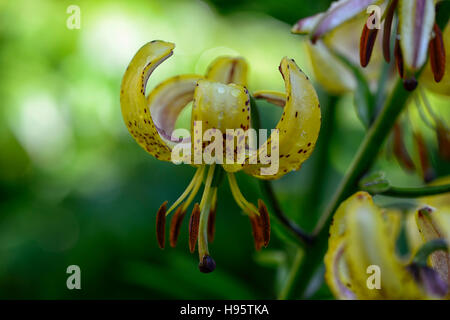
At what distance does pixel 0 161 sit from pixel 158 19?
2.68 feet

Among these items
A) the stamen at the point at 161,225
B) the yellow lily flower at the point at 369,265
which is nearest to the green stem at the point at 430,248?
the yellow lily flower at the point at 369,265

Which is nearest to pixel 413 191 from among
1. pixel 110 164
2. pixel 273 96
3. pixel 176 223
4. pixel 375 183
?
pixel 375 183

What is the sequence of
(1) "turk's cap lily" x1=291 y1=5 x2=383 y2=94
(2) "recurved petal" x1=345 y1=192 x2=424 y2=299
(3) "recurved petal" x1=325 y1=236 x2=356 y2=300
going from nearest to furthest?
(2) "recurved petal" x1=345 y1=192 x2=424 y2=299 → (3) "recurved petal" x1=325 y1=236 x2=356 y2=300 → (1) "turk's cap lily" x1=291 y1=5 x2=383 y2=94

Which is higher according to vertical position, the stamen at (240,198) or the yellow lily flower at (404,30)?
the yellow lily flower at (404,30)

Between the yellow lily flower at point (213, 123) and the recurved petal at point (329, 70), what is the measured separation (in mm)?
213

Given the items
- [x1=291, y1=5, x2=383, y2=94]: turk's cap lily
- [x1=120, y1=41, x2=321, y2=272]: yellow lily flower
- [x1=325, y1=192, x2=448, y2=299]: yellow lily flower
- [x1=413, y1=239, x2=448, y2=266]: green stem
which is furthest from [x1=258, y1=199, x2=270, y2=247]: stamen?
[x1=291, y1=5, x2=383, y2=94]: turk's cap lily

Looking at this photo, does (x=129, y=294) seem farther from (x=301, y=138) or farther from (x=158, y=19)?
(x=158, y=19)

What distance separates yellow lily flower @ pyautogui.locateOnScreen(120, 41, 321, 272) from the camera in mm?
767

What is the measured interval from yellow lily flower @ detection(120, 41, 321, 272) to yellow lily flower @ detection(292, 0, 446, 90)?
0.29ft

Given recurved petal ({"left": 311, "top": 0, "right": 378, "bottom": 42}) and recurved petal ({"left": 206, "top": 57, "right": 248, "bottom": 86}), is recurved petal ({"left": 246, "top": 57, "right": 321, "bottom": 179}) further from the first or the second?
recurved petal ({"left": 206, "top": 57, "right": 248, "bottom": 86})

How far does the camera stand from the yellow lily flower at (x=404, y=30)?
728 mm

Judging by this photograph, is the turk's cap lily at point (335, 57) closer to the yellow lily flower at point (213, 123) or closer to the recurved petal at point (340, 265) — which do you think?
the yellow lily flower at point (213, 123)

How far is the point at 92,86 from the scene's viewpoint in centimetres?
201

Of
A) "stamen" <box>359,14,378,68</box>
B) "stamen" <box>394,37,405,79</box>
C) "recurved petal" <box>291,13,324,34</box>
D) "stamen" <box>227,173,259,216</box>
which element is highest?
"recurved petal" <box>291,13,324,34</box>
